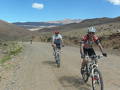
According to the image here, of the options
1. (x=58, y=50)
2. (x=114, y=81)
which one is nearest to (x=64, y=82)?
(x=114, y=81)

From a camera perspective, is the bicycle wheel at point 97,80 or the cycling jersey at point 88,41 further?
the cycling jersey at point 88,41

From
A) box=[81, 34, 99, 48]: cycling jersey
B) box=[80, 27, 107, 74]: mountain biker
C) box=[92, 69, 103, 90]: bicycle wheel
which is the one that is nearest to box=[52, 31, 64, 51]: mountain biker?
box=[80, 27, 107, 74]: mountain biker

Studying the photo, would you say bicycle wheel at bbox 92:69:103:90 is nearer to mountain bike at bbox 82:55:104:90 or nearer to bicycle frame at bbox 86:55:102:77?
mountain bike at bbox 82:55:104:90

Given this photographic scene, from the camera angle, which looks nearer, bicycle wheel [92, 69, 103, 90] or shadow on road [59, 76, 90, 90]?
bicycle wheel [92, 69, 103, 90]

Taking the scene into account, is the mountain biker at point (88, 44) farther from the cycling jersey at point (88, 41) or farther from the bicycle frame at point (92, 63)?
the bicycle frame at point (92, 63)

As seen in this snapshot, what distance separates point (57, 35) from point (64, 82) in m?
6.08

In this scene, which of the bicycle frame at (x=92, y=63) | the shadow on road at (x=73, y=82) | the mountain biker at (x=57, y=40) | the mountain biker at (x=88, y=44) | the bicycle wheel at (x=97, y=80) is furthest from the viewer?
the mountain biker at (x=57, y=40)

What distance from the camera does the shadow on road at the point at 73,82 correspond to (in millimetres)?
12588

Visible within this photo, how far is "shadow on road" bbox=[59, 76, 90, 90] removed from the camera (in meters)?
12.6

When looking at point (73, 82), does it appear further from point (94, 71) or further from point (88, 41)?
point (94, 71)

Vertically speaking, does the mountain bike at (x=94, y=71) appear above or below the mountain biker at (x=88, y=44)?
below

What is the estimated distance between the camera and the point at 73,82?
1386 centimetres

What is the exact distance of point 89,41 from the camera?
12477 millimetres

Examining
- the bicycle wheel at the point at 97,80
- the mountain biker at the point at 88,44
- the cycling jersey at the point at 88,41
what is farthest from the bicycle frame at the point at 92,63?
the cycling jersey at the point at 88,41
